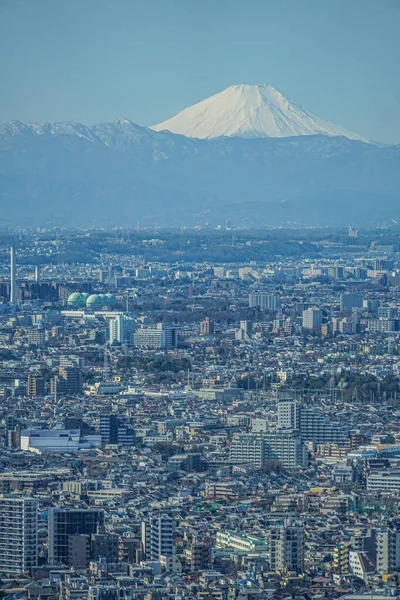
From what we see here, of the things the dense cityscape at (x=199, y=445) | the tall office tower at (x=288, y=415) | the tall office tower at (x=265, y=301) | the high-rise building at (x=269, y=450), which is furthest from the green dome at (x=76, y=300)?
the high-rise building at (x=269, y=450)

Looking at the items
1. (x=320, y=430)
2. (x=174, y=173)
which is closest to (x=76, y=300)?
(x=320, y=430)

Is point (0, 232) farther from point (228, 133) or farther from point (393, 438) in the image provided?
point (393, 438)

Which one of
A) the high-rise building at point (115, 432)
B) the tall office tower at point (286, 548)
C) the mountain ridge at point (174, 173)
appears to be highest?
the mountain ridge at point (174, 173)

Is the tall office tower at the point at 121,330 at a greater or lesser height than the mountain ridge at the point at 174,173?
lesser

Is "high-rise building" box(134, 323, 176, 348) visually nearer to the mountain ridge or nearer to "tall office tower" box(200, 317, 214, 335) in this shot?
"tall office tower" box(200, 317, 214, 335)

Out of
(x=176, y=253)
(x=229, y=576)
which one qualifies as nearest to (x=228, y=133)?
(x=176, y=253)

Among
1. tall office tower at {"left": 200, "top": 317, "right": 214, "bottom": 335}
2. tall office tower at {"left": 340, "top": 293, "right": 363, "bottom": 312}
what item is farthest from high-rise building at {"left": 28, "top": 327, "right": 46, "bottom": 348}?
tall office tower at {"left": 340, "top": 293, "right": 363, "bottom": 312}

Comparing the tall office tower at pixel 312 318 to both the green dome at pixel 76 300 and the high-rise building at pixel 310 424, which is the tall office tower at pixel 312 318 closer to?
the green dome at pixel 76 300
